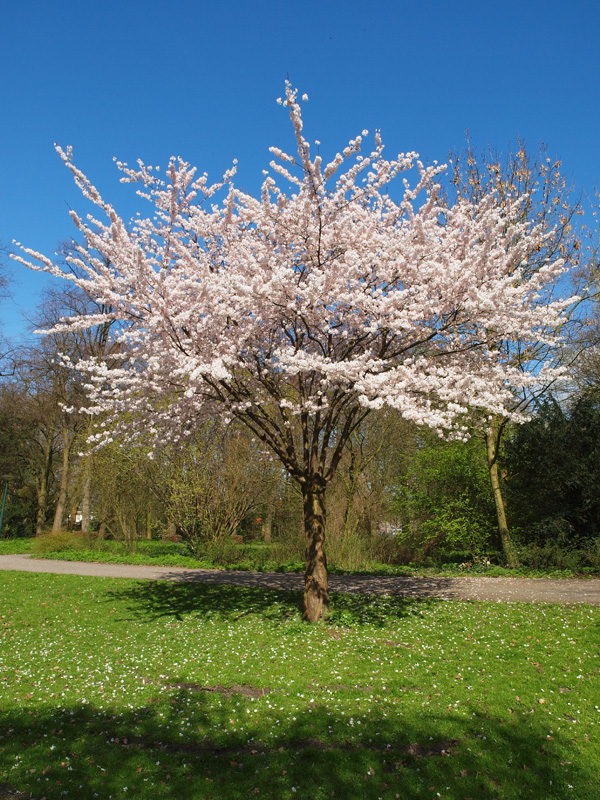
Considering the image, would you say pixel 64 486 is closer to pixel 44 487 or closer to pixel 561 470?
pixel 44 487

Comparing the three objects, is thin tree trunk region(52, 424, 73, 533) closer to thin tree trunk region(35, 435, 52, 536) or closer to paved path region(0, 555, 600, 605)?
thin tree trunk region(35, 435, 52, 536)

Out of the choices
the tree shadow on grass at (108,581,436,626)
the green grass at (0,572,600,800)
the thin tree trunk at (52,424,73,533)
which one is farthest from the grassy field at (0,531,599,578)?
the green grass at (0,572,600,800)

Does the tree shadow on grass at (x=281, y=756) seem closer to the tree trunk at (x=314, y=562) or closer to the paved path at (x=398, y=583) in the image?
the tree trunk at (x=314, y=562)

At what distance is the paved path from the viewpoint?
10.0m

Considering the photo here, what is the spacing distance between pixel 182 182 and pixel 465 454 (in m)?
12.5

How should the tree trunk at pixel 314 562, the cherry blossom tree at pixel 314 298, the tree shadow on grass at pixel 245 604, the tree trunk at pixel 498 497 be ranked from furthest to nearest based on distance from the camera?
the tree trunk at pixel 498 497 → the tree shadow on grass at pixel 245 604 → the tree trunk at pixel 314 562 → the cherry blossom tree at pixel 314 298

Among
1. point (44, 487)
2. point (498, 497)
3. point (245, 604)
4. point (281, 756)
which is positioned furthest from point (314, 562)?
point (44, 487)

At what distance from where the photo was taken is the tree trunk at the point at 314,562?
27.4 ft

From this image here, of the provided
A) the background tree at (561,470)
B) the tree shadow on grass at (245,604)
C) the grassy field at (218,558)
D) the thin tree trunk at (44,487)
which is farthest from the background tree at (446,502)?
the thin tree trunk at (44,487)

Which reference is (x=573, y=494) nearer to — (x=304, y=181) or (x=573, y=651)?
(x=573, y=651)

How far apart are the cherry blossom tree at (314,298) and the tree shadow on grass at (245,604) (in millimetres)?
863

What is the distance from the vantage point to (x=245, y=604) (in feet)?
32.2

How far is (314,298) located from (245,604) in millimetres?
5944

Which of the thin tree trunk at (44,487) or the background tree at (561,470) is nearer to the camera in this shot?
the background tree at (561,470)
